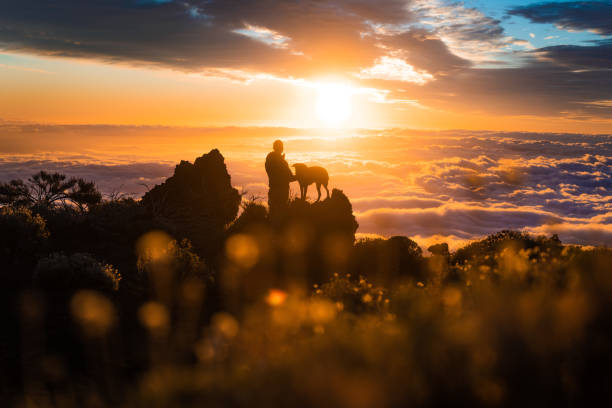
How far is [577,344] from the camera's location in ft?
23.3

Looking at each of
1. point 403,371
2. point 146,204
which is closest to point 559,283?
point 403,371

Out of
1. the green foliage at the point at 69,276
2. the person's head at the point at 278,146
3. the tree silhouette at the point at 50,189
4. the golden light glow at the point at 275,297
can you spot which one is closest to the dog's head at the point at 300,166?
the person's head at the point at 278,146

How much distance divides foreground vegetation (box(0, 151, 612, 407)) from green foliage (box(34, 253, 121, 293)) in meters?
0.05

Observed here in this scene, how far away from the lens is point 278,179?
24281mm

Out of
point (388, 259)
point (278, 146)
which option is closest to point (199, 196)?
point (278, 146)

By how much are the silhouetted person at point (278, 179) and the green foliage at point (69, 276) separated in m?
10.7

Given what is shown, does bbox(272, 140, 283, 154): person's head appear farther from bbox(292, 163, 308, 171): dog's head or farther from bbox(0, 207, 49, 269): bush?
bbox(0, 207, 49, 269): bush

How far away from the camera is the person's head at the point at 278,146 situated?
937 inches

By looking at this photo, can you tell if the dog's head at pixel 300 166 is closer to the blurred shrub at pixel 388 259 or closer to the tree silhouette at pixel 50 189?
the blurred shrub at pixel 388 259

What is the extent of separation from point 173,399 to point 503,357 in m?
5.08

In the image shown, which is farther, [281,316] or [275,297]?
[275,297]

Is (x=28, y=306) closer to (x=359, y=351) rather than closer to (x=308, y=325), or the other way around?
(x=308, y=325)

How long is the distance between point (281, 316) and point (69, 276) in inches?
346

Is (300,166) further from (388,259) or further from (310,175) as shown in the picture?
(388,259)
